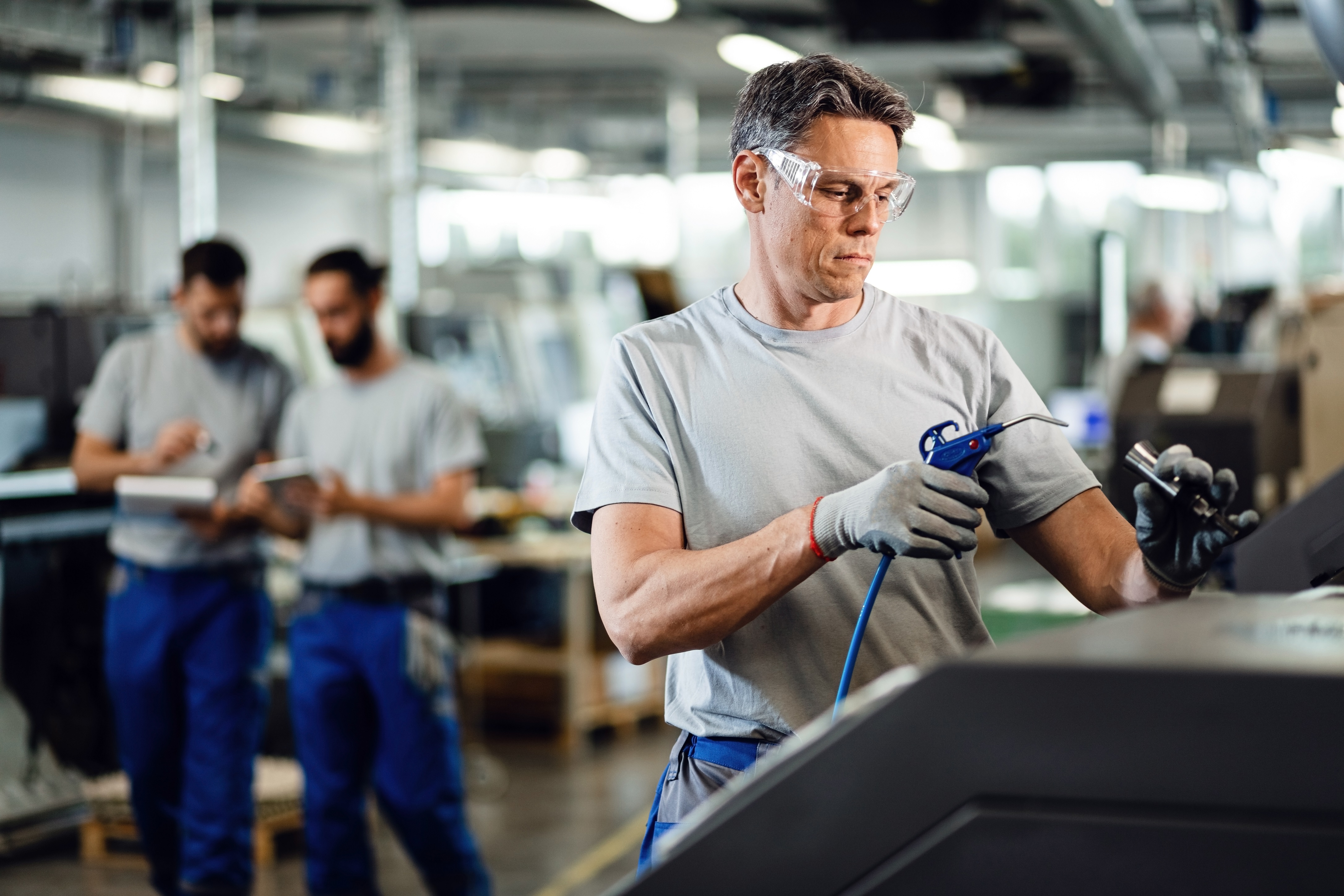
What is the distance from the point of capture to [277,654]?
5.49 meters

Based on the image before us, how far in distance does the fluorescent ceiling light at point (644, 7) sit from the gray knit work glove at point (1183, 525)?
17.3 feet

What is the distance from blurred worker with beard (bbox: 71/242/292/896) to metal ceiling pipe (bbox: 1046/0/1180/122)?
145 inches

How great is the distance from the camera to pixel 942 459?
1.40 metres

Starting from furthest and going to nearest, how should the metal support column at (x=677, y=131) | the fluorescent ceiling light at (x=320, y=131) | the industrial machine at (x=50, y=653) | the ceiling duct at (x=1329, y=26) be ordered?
the fluorescent ceiling light at (x=320, y=131) < the metal support column at (x=677, y=131) < the industrial machine at (x=50, y=653) < the ceiling duct at (x=1329, y=26)

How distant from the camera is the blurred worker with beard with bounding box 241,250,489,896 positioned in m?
3.35

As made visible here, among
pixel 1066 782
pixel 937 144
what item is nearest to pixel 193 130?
pixel 1066 782

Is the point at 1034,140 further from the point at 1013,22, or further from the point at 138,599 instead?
the point at 138,599

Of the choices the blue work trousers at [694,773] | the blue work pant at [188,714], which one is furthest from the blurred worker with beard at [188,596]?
the blue work trousers at [694,773]

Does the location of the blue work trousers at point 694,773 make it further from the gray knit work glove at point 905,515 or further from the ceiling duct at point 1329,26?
the ceiling duct at point 1329,26

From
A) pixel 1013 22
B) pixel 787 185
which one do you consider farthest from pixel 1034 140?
A: pixel 787 185

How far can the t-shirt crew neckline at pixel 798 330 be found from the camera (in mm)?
1567

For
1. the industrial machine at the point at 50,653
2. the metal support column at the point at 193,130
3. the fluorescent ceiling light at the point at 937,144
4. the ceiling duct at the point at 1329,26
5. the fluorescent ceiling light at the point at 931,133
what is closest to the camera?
the ceiling duct at the point at 1329,26

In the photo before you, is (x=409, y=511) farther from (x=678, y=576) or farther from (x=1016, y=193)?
(x=1016, y=193)

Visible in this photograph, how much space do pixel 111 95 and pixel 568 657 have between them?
5.09 meters
